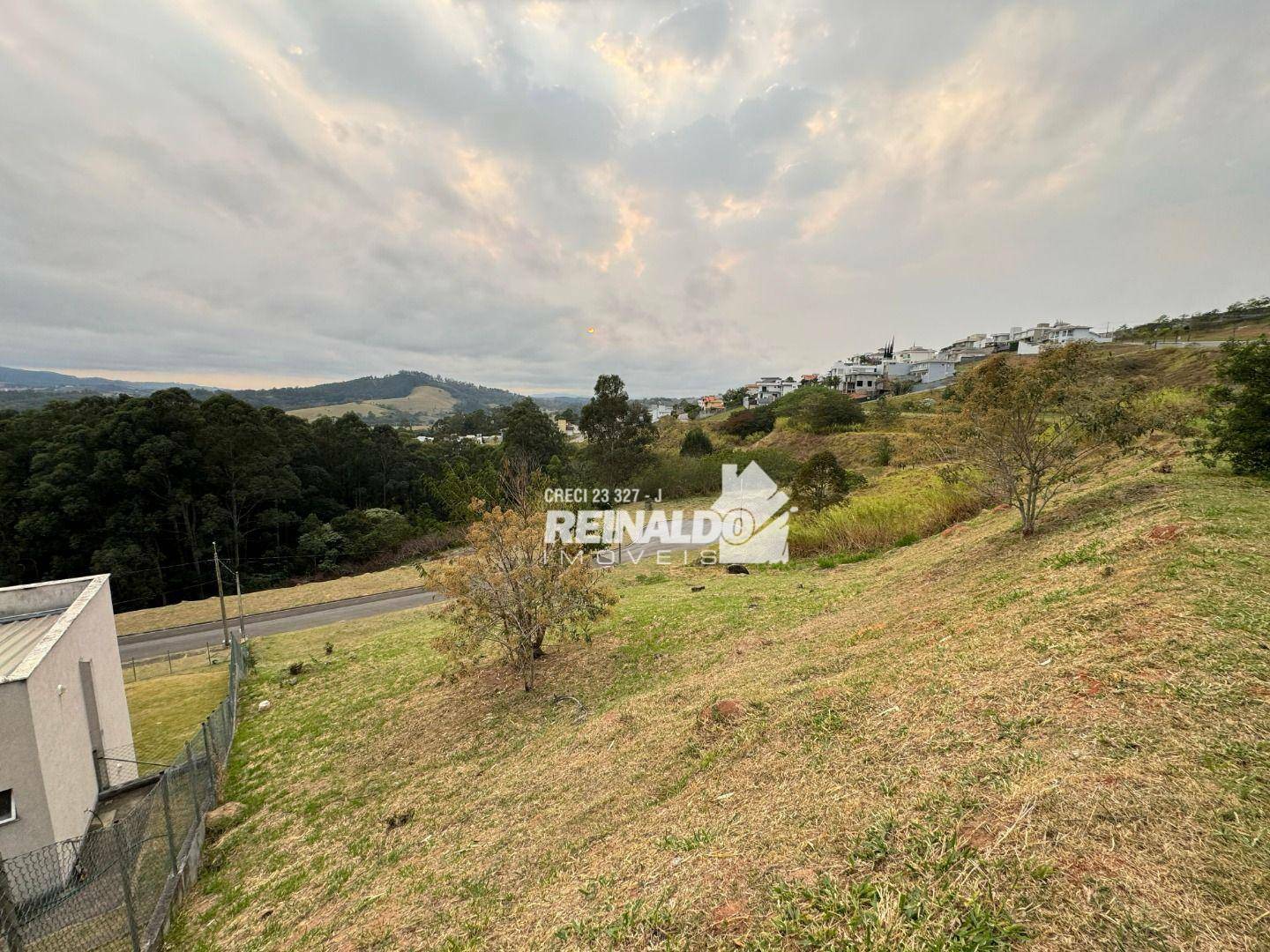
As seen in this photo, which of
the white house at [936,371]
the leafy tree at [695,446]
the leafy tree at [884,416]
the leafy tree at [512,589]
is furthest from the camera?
the white house at [936,371]

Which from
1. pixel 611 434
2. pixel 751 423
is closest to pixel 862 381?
pixel 751 423

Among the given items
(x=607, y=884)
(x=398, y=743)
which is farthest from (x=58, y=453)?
(x=607, y=884)

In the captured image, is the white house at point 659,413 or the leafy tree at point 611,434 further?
the white house at point 659,413

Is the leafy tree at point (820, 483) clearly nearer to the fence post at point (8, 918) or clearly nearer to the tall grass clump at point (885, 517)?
the tall grass clump at point (885, 517)

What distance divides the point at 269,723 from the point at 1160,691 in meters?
14.3

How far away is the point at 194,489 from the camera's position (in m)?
29.6

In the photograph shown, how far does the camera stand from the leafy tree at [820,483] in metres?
17.9

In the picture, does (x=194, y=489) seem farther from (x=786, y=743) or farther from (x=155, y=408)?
(x=786, y=743)

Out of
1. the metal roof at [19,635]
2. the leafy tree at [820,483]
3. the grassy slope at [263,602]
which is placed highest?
the leafy tree at [820,483]

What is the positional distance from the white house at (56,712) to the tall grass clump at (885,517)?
1817cm

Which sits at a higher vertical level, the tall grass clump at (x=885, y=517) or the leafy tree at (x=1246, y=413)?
the leafy tree at (x=1246, y=413)

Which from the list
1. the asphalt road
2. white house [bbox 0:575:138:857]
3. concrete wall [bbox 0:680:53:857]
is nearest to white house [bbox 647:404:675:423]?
the asphalt road

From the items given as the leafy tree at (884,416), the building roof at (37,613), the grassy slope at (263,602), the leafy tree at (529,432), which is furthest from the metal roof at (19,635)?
the leafy tree at (884,416)

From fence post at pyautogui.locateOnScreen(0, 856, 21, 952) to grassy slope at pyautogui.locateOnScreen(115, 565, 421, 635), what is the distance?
20.3 meters
